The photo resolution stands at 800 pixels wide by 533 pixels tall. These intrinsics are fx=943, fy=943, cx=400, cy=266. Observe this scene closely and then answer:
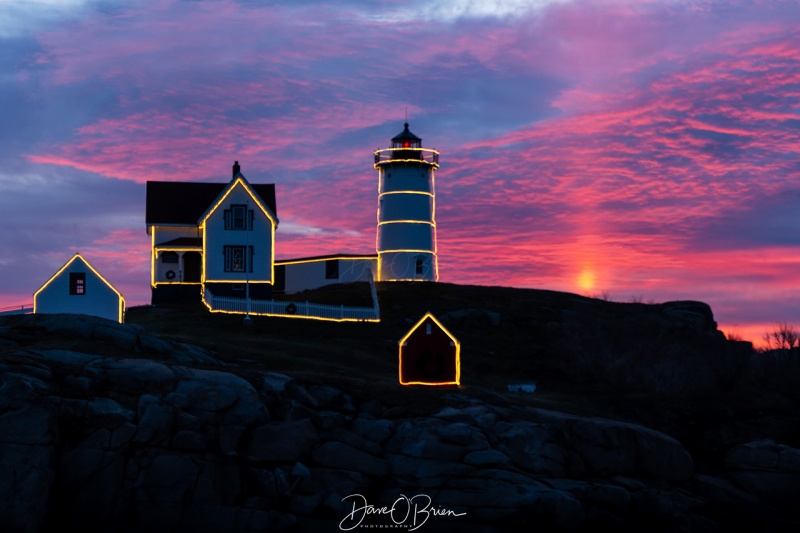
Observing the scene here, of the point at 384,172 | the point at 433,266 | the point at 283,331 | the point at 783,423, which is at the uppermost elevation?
the point at 384,172

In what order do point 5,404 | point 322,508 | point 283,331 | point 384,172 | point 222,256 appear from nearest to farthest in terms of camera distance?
point 5,404, point 322,508, point 283,331, point 222,256, point 384,172

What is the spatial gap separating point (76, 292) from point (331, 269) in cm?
3027

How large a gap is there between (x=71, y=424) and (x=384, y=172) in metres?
49.6

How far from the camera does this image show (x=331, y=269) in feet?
254

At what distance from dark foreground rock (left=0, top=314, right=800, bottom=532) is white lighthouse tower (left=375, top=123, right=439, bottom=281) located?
37.5m

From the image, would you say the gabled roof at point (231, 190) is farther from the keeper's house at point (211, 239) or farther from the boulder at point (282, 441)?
the boulder at point (282, 441)

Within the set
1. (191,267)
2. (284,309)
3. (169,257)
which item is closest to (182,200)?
(169,257)

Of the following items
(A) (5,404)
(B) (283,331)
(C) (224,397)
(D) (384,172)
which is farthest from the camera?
(D) (384,172)

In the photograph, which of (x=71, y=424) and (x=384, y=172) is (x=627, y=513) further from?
(x=384, y=172)

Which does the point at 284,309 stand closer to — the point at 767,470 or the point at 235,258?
the point at 235,258

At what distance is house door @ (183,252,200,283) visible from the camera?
6788 centimetres

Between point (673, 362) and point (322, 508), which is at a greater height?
point (673, 362)

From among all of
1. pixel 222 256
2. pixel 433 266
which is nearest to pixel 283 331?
pixel 222 256

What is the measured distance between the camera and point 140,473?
29172 millimetres
